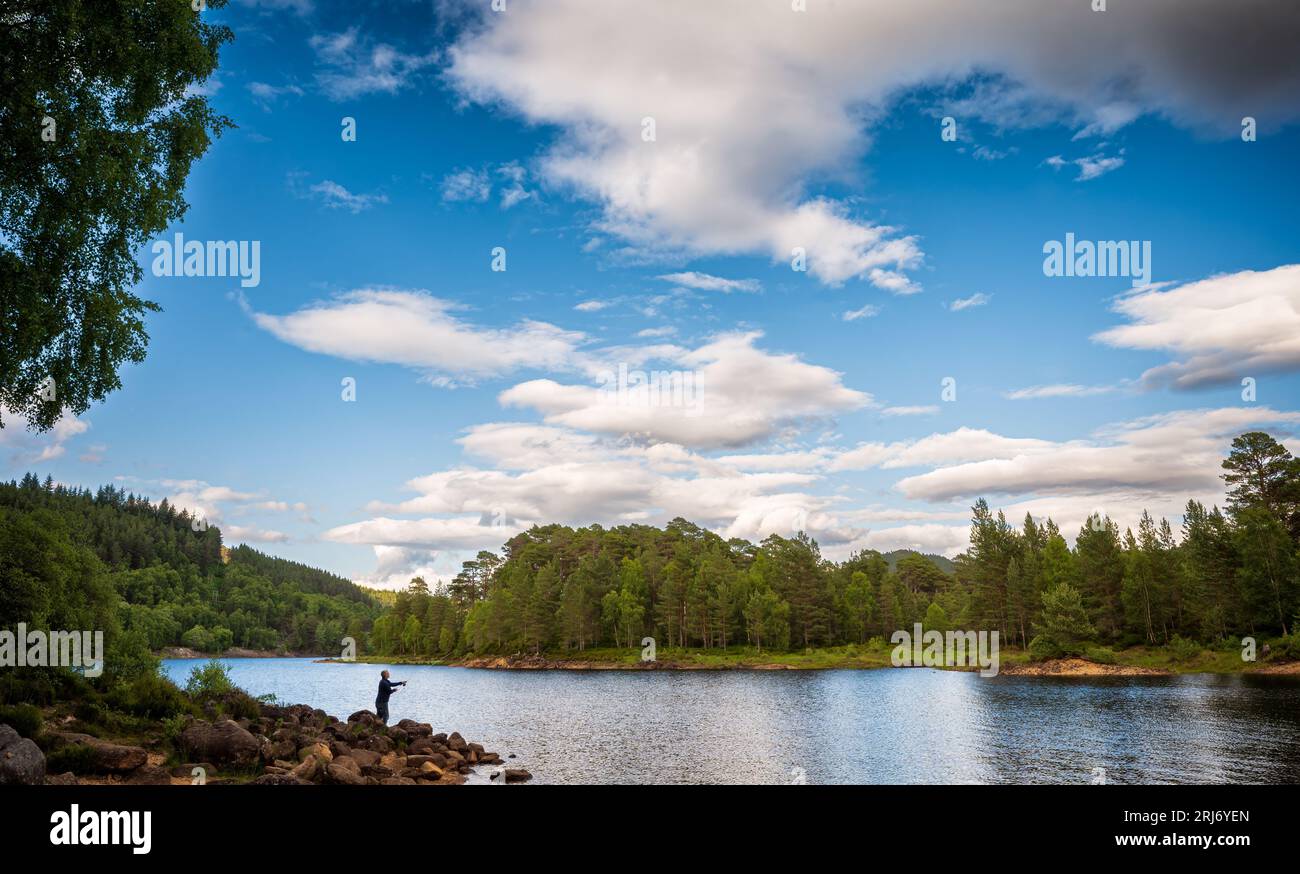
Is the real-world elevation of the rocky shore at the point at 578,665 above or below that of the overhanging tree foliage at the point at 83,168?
below

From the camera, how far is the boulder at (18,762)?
1788 centimetres

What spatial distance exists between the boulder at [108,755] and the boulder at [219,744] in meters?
3.18

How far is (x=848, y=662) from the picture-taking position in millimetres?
136750

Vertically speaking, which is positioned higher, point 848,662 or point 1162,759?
point 1162,759

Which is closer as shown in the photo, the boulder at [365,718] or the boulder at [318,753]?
the boulder at [318,753]

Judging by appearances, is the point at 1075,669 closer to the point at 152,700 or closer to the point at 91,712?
the point at 152,700

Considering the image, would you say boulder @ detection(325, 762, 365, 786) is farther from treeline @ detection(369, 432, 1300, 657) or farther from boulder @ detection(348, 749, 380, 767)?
treeline @ detection(369, 432, 1300, 657)

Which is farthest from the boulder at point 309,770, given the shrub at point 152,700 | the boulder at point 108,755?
the shrub at point 152,700

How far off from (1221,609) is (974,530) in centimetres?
4710

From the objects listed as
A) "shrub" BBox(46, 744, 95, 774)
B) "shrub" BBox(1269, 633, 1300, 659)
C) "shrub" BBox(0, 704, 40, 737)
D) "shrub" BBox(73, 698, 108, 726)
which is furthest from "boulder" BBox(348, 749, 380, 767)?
"shrub" BBox(1269, 633, 1300, 659)

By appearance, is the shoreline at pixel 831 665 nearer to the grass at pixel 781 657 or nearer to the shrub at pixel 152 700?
the grass at pixel 781 657
